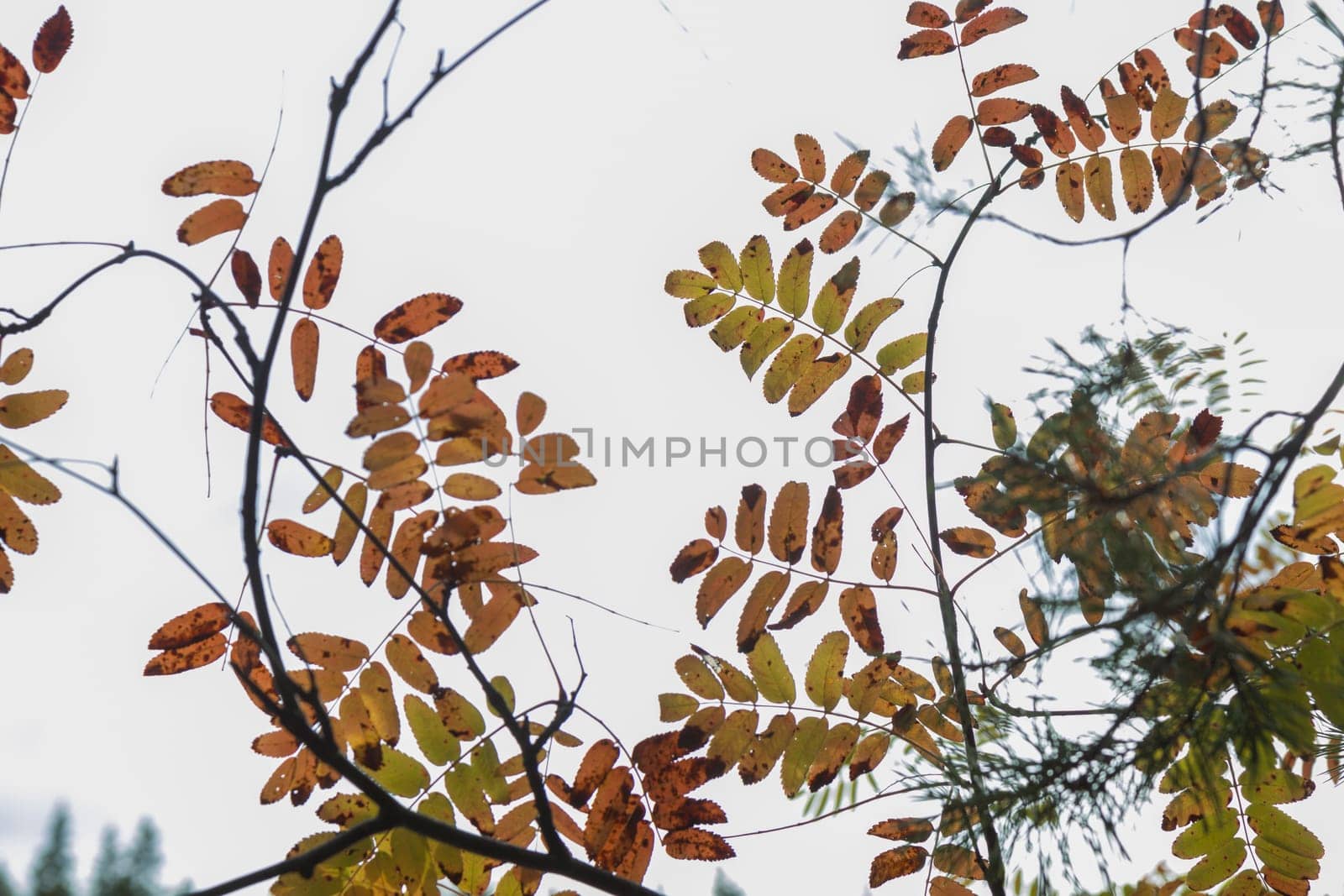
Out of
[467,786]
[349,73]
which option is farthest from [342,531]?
[349,73]

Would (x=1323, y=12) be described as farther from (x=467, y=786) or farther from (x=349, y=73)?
(x=467, y=786)

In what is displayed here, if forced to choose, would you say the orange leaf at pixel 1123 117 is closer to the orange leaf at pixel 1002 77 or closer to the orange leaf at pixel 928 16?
the orange leaf at pixel 1002 77

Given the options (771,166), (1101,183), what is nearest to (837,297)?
(771,166)

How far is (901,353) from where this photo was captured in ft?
6.32

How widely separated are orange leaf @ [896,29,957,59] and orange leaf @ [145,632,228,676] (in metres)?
1.59

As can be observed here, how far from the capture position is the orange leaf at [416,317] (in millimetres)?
1578

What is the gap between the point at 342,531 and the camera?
1570 millimetres

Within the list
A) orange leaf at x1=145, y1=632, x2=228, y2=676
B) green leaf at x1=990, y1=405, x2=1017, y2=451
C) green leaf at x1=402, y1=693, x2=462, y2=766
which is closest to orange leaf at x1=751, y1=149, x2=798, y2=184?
green leaf at x1=990, y1=405, x2=1017, y2=451

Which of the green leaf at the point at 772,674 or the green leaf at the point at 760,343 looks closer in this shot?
the green leaf at the point at 772,674

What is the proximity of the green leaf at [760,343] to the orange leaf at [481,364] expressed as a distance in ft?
1.88

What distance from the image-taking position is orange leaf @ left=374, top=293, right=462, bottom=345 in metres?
1.58

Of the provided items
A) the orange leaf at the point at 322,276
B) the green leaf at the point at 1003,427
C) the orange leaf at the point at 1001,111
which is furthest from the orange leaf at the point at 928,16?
the orange leaf at the point at 322,276

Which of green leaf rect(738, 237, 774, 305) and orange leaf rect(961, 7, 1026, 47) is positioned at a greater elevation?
orange leaf rect(961, 7, 1026, 47)

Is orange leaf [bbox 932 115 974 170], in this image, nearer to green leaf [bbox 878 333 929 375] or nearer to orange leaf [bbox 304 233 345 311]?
green leaf [bbox 878 333 929 375]
